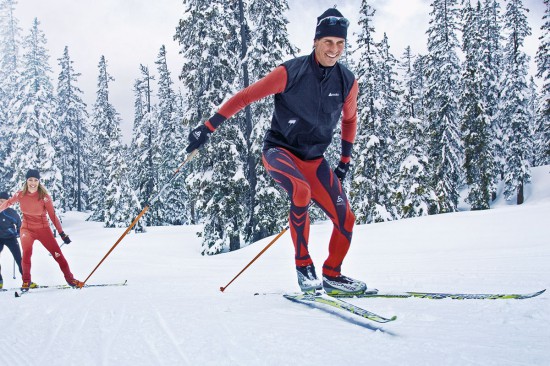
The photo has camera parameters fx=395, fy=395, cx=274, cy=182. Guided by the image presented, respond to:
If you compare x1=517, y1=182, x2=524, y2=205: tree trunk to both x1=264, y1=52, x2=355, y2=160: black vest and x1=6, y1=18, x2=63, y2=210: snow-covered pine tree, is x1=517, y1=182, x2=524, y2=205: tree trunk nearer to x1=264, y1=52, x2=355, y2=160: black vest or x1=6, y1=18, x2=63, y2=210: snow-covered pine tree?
x1=264, y1=52, x2=355, y2=160: black vest

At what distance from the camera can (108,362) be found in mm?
2455

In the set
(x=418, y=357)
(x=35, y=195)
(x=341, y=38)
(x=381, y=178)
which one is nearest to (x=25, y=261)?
(x=35, y=195)

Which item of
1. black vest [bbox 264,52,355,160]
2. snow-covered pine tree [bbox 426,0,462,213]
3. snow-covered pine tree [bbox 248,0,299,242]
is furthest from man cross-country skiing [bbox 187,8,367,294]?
snow-covered pine tree [bbox 426,0,462,213]

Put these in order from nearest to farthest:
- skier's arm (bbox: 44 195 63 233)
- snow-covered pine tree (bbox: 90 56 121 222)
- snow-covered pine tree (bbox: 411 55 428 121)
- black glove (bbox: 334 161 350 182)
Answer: black glove (bbox: 334 161 350 182) → skier's arm (bbox: 44 195 63 233) → snow-covered pine tree (bbox: 411 55 428 121) → snow-covered pine tree (bbox: 90 56 121 222)

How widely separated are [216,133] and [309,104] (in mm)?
16376

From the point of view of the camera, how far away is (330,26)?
3969 millimetres

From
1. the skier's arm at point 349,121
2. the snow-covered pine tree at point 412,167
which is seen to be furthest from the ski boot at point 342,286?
the snow-covered pine tree at point 412,167

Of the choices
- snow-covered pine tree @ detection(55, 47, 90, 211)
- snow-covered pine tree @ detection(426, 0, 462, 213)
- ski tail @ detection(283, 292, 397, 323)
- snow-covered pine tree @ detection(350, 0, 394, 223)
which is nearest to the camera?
ski tail @ detection(283, 292, 397, 323)

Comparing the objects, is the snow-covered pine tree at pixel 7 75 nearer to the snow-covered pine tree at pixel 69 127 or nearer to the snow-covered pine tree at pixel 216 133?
the snow-covered pine tree at pixel 69 127

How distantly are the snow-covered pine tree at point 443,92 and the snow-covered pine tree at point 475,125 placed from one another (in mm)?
1215

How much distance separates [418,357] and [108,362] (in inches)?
73.0

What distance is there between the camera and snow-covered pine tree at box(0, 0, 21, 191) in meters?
42.3

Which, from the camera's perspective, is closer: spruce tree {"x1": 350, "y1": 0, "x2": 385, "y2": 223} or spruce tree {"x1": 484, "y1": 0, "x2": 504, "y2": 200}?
Answer: spruce tree {"x1": 350, "y1": 0, "x2": 385, "y2": 223}

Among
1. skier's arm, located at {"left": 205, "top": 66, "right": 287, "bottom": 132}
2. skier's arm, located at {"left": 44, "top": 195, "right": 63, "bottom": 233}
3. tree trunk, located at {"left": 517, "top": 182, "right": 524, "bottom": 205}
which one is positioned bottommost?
tree trunk, located at {"left": 517, "top": 182, "right": 524, "bottom": 205}
